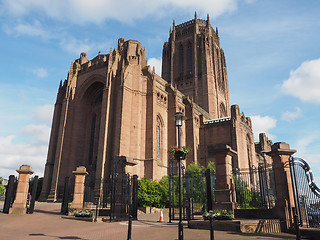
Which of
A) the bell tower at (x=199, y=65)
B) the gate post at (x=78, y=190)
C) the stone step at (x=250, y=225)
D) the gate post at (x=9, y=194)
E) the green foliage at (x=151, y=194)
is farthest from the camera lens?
the bell tower at (x=199, y=65)

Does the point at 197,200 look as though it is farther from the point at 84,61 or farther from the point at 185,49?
the point at 185,49

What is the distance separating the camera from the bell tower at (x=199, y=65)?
192 feet

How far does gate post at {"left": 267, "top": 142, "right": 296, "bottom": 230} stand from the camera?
33.4ft

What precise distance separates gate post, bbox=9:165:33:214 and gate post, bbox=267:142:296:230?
51.6 feet

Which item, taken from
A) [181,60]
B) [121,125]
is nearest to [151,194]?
[121,125]

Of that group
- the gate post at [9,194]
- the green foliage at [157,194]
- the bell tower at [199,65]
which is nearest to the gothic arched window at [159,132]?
the green foliage at [157,194]

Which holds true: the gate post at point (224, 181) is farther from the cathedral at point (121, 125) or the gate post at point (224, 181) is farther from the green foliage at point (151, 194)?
the cathedral at point (121, 125)

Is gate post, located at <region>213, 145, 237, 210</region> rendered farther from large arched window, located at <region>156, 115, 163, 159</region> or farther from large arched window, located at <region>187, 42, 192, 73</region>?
large arched window, located at <region>187, 42, 192, 73</region>

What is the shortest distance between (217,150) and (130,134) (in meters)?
18.4

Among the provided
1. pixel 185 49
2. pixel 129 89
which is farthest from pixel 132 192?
pixel 185 49

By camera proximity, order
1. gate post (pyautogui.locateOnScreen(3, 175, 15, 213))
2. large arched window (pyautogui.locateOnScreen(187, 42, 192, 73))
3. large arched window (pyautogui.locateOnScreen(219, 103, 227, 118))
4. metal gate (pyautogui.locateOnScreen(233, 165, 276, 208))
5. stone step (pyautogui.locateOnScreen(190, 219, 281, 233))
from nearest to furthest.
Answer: stone step (pyautogui.locateOnScreen(190, 219, 281, 233)) < metal gate (pyautogui.locateOnScreen(233, 165, 276, 208)) < gate post (pyautogui.locateOnScreen(3, 175, 15, 213)) < large arched window (pyautogui.locateOnScreen(219, 103, 227, 118)) < large arched window (pyautogui.locateOnScreen(187, 42, 192, 73))

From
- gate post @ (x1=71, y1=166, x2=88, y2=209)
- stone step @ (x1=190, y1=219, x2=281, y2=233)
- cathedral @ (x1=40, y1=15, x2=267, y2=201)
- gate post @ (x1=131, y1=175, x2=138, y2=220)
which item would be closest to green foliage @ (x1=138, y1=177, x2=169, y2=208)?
cathedral @ (x1=40, y1=15, x2=267, y2=201)

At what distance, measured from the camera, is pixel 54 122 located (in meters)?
37.6

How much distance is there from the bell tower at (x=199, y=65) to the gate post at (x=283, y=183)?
45.1 m
